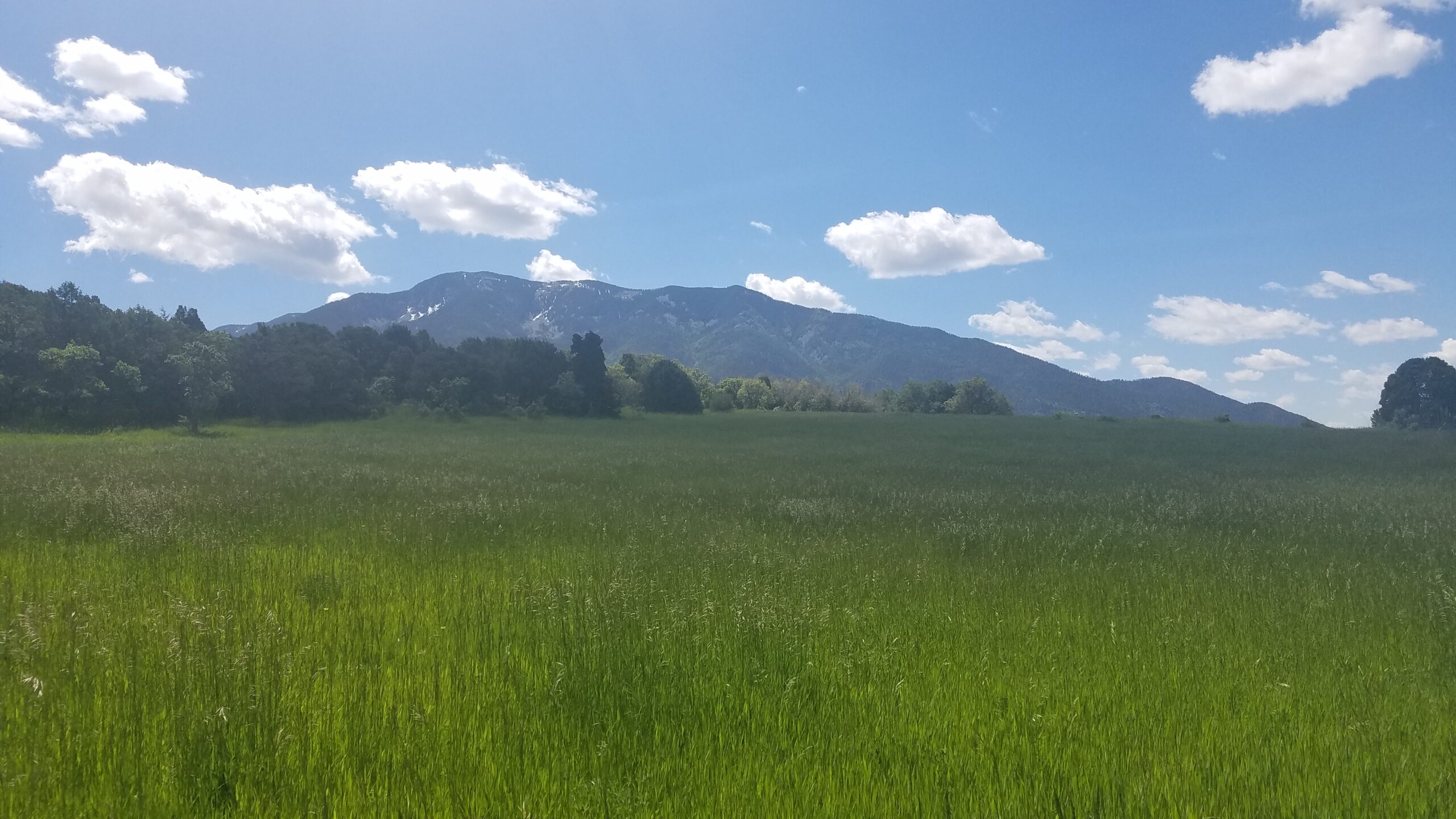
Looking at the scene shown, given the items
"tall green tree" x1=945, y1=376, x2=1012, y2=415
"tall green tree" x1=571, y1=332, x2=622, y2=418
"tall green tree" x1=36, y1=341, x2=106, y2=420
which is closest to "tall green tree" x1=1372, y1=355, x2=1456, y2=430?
"tall green tree" x1=945, y1=376, x2=1012, y2=415

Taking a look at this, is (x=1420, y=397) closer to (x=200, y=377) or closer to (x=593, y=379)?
(x=593, y=379)

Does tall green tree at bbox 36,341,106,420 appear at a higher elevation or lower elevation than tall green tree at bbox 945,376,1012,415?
lower

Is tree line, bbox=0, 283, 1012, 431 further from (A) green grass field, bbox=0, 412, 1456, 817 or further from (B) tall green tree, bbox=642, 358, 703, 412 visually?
(A) green grass field, bbox=0, 412, 1456, 817

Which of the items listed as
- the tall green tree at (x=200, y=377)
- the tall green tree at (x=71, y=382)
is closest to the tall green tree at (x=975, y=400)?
the tall green tree at (x=200, y=377)

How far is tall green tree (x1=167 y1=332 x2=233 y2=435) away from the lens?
53.4m

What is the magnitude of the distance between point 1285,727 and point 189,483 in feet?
67.9

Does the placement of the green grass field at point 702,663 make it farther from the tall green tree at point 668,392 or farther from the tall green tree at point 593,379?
the tall green tree at point 668,392

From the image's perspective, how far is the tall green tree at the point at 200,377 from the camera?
53.4 meters

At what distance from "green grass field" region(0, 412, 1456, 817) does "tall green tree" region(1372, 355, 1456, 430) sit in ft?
301

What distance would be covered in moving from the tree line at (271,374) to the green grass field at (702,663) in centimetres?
4964

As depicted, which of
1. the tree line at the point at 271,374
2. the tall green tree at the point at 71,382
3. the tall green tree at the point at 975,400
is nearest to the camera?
the tall green tree at the point at 71,382

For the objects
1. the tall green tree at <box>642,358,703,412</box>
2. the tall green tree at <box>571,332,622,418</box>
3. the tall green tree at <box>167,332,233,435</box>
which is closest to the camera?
the tall green tree at <box>167,332,233,435</box>

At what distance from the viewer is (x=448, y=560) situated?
943 centimetres

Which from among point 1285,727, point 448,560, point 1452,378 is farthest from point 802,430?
point 1452,378
